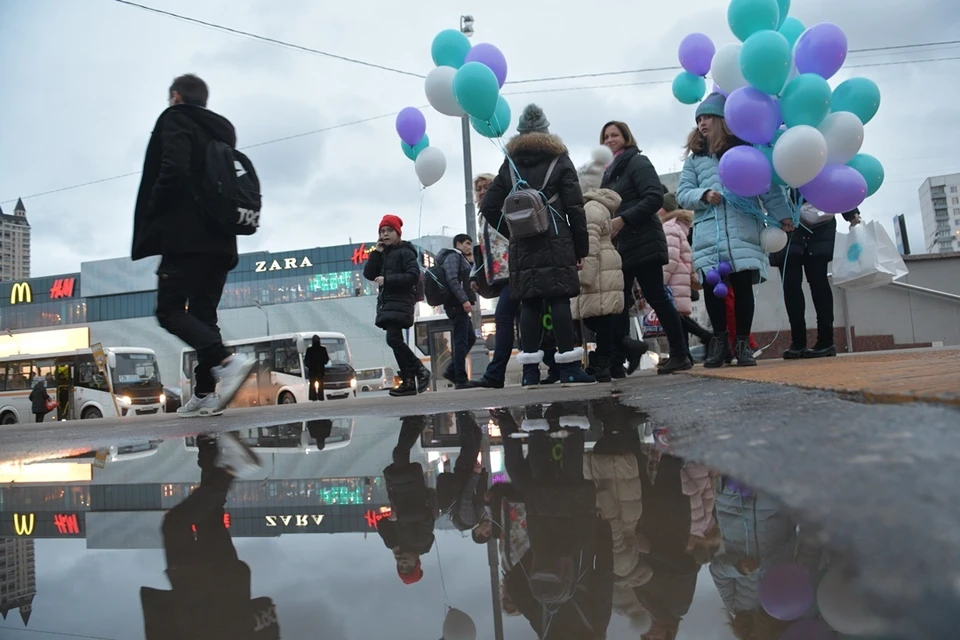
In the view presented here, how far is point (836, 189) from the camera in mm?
4266

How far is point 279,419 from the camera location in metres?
3.58

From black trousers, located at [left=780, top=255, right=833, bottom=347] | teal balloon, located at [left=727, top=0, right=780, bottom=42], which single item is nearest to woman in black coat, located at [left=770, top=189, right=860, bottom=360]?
black trousers, located at [left=780, top=255, right=833, bottom=347]

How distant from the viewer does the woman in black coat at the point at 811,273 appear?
4844 millimetres

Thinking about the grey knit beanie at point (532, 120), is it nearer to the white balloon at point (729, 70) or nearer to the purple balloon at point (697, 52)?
the white balloon at point (729, 70)

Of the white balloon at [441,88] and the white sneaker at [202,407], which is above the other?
the white balloon at [441,88]

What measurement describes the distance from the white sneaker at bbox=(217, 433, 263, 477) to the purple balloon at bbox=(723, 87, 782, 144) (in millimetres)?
3574

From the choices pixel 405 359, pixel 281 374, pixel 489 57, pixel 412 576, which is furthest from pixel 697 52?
pixel 281 374

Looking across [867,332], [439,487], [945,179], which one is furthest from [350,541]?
[945,179]

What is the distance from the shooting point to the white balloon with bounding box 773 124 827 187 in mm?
4031

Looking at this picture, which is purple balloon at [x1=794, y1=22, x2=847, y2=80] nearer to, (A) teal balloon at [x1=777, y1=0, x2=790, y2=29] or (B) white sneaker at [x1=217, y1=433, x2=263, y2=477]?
(A) teal balloon at [x1=777, y1=0, x2=790, y2=29]

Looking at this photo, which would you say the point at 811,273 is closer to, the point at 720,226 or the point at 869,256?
the point at 869,256

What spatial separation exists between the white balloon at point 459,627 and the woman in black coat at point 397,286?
15.3 feet

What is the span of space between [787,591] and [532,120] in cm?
464

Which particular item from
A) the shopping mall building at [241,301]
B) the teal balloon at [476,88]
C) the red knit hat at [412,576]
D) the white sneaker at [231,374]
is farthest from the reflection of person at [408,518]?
the shopping mall building at [241,301]
